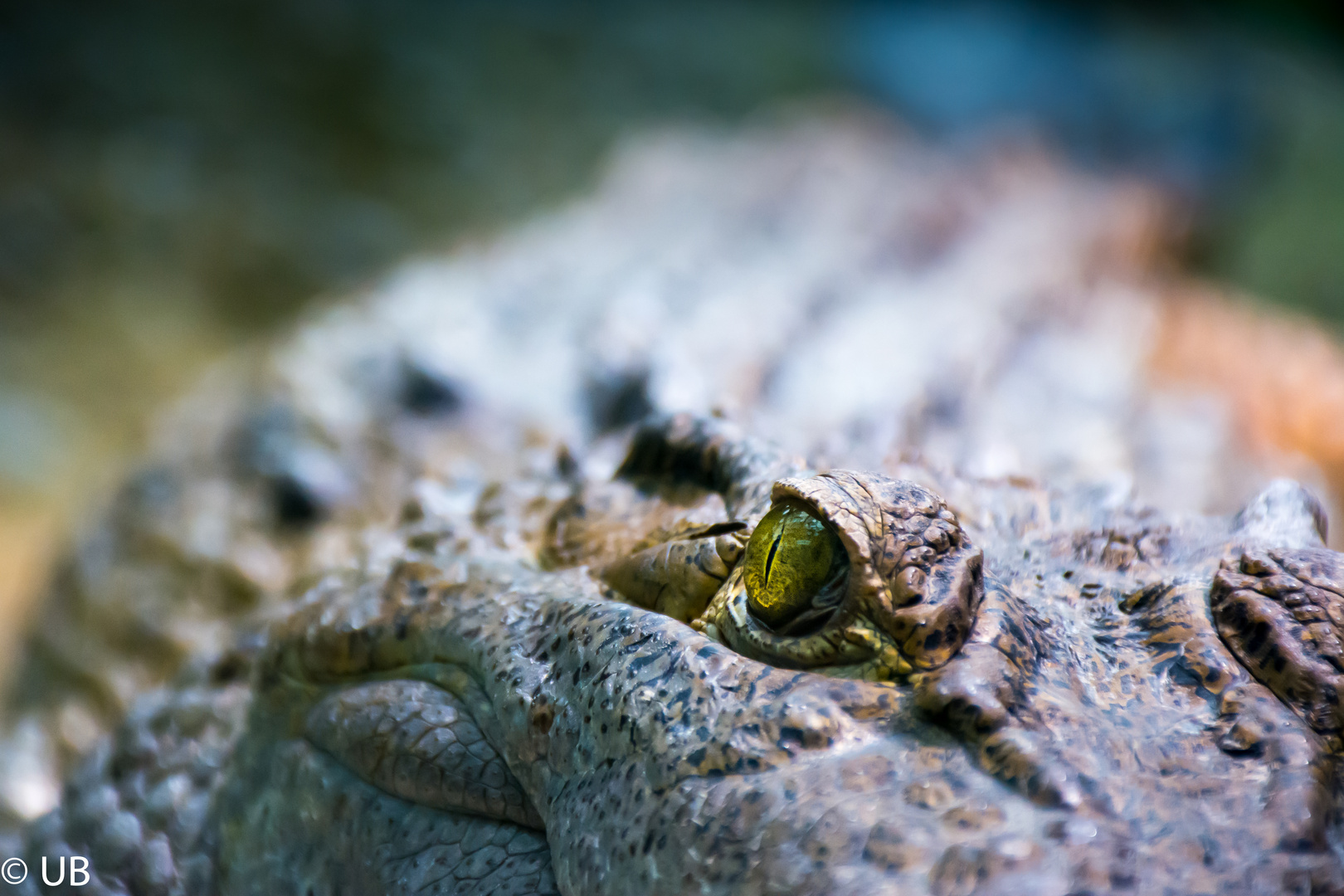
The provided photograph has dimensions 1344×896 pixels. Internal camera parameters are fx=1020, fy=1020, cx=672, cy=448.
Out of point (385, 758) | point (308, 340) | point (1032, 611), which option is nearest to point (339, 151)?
point (308, 340)

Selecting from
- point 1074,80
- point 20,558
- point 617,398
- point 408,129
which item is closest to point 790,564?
point 617,398

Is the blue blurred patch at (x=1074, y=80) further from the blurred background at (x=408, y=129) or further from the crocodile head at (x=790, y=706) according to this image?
the crocodile head at (x=790, y=706)

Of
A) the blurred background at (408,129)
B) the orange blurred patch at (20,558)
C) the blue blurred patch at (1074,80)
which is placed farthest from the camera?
the blue blurred patch at (1074,80)

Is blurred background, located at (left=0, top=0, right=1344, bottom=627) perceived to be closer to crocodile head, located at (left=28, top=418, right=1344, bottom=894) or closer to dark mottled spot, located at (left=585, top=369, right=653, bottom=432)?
dark mottled spot, located at (left=585, top=369, right=653, bottom=432)

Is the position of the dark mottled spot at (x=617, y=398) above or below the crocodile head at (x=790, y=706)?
above

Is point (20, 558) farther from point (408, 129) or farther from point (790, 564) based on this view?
point (790, 564)

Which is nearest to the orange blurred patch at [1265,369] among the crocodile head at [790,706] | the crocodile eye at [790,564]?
the crocodile head at [790,706]

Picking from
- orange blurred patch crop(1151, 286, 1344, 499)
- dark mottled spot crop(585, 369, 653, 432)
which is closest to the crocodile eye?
dark mottled spot crop(585, 369, 653, 432)
